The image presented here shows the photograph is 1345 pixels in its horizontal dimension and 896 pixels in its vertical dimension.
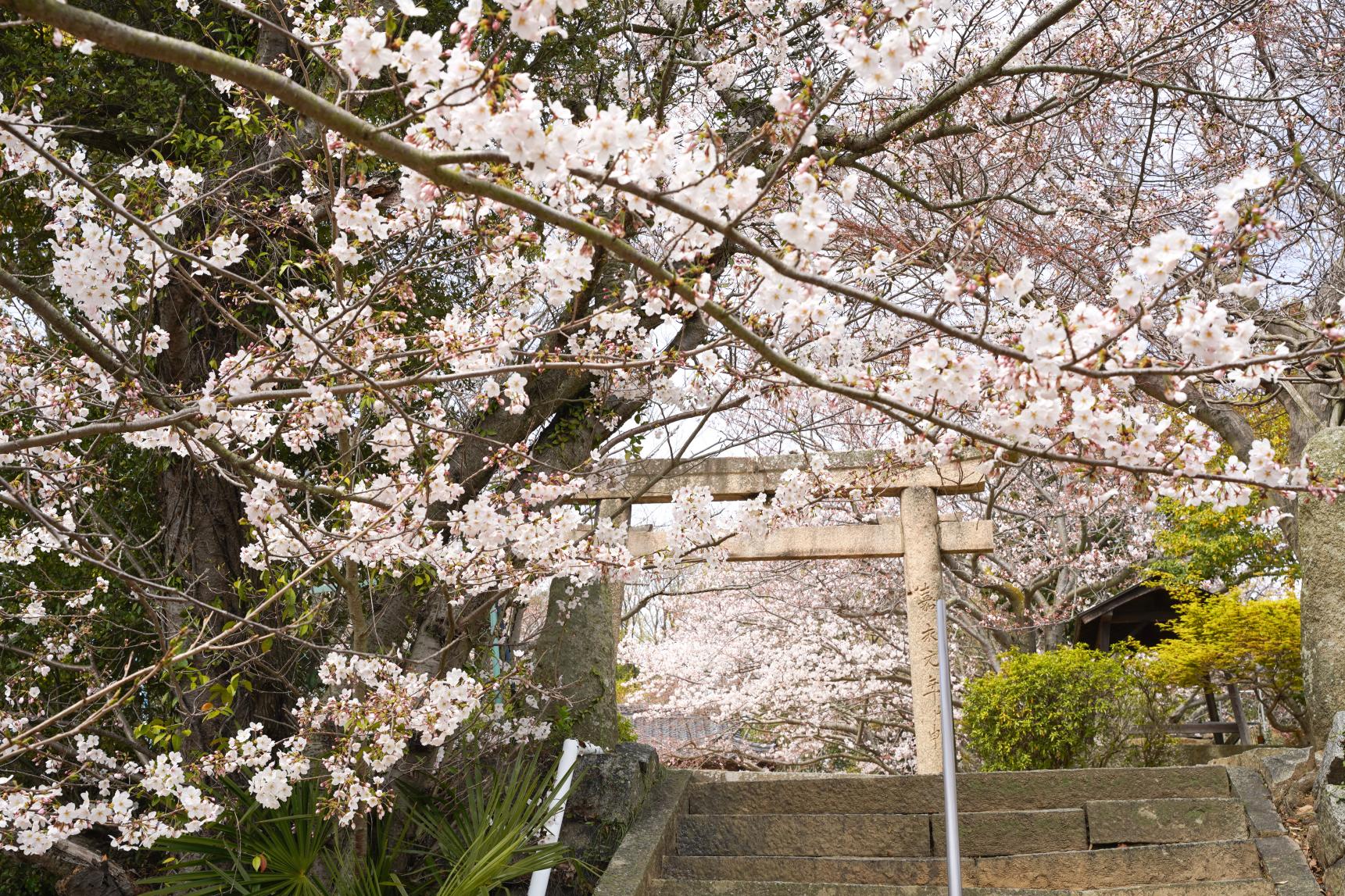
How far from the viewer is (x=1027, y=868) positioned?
4.49 m

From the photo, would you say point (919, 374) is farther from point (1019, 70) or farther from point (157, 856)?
point (157, 856)

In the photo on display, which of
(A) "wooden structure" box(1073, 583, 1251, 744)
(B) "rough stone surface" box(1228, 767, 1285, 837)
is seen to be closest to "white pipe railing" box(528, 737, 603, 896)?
(B) "rough stone surface" box(1228, 767, 1285, 837)

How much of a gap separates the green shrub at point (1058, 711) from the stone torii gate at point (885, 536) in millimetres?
709

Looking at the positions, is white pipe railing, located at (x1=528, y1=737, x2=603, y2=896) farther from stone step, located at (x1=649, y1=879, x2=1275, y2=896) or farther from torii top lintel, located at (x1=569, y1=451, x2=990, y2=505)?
torii top lintel, located at (x1=569, y1=451, x2=990, y2=505)

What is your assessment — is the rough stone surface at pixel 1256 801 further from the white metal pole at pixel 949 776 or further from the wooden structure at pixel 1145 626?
the wooden structure at pixel 1145 626

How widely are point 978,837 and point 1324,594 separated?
226 centimetres

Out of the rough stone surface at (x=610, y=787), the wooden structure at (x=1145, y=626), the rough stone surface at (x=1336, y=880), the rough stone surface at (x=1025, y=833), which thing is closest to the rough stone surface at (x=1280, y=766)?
the rough stone surface at (x=1336, y=880)

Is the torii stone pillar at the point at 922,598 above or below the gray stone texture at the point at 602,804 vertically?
above

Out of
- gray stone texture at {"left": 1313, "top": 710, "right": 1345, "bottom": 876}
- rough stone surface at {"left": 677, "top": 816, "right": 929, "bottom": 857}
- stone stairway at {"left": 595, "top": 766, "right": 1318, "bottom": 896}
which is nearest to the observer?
gray stone texture at {"left": 1313, "top": 710, "right": 1345, "bottom": 876}

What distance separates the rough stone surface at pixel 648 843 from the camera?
4.09 m

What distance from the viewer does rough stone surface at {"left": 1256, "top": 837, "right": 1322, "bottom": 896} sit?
392cm

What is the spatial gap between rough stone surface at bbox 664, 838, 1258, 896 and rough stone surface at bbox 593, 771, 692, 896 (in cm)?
16

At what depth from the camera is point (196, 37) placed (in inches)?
198

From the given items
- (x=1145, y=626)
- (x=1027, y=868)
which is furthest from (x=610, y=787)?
(x=1145, y=626)
